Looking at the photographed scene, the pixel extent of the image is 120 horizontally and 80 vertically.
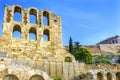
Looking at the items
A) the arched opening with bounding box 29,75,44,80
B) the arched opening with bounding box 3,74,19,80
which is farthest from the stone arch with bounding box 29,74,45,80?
the arched opening with bounding box 3,74,19,80

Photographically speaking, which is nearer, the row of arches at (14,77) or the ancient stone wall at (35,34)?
the row of arches at (14,77)

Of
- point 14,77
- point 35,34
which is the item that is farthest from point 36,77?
point 35,34

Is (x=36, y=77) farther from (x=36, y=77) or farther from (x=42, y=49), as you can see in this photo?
(x=42, y=49)

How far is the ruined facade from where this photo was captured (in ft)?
114

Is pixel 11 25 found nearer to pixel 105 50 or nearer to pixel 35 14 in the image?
pixel 35 14

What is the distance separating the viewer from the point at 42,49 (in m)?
41.4

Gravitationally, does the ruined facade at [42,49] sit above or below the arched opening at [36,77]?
above

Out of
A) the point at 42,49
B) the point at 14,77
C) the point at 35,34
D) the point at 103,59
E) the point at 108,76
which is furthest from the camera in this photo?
the point at 103,59

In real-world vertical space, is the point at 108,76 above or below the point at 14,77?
below

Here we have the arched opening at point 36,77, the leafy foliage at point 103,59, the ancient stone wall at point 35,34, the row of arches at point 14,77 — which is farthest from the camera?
the leafy foliage at point 103,59

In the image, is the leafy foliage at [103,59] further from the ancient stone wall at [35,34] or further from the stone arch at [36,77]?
the stone arch at [36,77]

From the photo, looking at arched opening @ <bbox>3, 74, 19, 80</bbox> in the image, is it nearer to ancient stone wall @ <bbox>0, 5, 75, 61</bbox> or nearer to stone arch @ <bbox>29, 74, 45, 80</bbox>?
stone arch @ <bbox>29, 74, 45, 80</bbox>

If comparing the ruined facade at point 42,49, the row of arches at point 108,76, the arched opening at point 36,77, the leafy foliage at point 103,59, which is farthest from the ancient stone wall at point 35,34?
the leafy foliage at point 103,59

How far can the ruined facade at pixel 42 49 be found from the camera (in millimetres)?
34844
